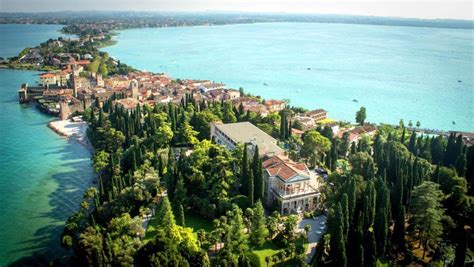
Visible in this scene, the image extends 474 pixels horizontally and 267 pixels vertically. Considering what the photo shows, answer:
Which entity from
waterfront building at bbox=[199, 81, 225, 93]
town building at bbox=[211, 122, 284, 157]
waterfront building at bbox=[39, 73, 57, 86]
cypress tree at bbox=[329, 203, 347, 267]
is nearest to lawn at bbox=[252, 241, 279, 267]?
cypress tree at bbox=[329, 203, 347, 267]

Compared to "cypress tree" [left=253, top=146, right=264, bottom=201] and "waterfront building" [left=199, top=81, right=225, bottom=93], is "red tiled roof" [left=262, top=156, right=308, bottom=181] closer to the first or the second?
"cypress tree" [left=253, top=146, right=264, bottom=201]

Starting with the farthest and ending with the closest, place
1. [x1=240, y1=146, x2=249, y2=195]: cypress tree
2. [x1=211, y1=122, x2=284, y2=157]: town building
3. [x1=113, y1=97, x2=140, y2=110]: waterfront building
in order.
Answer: [x1=113, y1=97, x2=140, y2=110]: waterfront building < [x1=211, y1=122, x2=284, y2=157]: town building < [x1=240, y1=146, x2=249, y2=195]: cypress tree

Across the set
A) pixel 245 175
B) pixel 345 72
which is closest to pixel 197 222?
pixel 245 175

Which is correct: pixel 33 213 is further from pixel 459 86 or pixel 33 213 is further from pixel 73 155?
pixel 459 86

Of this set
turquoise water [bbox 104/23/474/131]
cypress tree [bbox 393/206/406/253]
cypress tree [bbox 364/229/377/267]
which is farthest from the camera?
turquoise water [bbox 104/23/474/131]

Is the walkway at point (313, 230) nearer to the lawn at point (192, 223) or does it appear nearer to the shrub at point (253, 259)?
the shrub at point (253, 259)

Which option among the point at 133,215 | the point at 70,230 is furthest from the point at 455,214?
the point at 70,230
